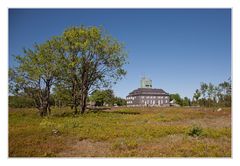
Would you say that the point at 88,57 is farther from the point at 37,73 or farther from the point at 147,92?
the point at 147,92

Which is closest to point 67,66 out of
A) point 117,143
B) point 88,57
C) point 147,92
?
point 88,57

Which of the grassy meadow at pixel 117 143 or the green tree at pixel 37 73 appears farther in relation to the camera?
the green tree at pixel 37 73

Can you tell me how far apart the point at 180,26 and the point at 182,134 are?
4657 millimetres

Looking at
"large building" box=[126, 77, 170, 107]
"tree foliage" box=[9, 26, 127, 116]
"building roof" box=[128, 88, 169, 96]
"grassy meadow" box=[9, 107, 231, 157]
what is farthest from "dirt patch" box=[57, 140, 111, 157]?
"large building" box=[126, 77, 170, 107]

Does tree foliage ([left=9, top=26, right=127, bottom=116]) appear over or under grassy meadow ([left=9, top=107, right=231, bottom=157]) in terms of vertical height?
over

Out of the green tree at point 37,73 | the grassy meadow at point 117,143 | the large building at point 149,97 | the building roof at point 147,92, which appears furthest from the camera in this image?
the large building at point 149,97

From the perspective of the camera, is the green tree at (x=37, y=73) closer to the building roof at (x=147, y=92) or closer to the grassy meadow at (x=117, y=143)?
the grassy meadow at (x=117, y=143)

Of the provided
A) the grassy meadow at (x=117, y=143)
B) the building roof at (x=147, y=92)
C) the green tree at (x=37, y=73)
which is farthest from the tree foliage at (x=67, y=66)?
the building roof at (x=147, y=92)

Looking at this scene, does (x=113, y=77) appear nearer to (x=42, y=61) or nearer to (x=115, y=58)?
(x=115, y=58)

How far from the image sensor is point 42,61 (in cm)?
1572

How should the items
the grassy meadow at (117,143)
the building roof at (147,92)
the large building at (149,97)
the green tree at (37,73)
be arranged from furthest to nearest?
the large building at (149,97) < the building roof at (147,92) < the green tree at (37,73) < the grassy meadow at (117,143)

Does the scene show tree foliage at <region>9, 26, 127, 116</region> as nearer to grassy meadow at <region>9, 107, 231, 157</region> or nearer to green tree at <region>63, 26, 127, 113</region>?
green tree at <region>63, 26, 127, 113</region>

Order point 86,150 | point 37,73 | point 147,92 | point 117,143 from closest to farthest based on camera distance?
point 86,150 → point 117,143 → point 37,73 → point 147,92
